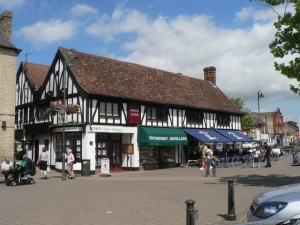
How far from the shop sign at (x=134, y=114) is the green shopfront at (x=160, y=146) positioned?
0.58 meters

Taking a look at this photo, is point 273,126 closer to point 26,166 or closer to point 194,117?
point 194,117

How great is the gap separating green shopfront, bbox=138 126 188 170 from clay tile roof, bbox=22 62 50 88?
11.4 m

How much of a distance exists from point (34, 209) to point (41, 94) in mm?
19164

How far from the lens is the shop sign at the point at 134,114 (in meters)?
24.5

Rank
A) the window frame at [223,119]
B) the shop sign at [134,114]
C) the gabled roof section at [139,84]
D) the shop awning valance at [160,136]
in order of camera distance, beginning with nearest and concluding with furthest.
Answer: the gabled roof section at [139,84] → the shop awning valance at [160,136] → the shop sign at [134,114] → the window frame at [223,119]

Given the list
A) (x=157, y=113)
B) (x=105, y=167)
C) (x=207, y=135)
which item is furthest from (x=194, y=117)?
(x=105, y=167)

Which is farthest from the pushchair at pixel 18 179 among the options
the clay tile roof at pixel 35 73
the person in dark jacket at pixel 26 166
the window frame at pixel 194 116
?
the window frame at pixel 194 116

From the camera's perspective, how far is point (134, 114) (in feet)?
81.3

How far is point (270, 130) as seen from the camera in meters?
88.9

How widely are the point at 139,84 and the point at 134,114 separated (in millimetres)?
3288

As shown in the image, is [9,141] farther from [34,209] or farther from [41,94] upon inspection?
[34,209]

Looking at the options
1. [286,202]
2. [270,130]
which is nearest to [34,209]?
[286,202]

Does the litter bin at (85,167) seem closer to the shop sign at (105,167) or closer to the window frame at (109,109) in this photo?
the shop sign at (105,167)

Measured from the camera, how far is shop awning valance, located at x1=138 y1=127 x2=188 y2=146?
24.3 metres
